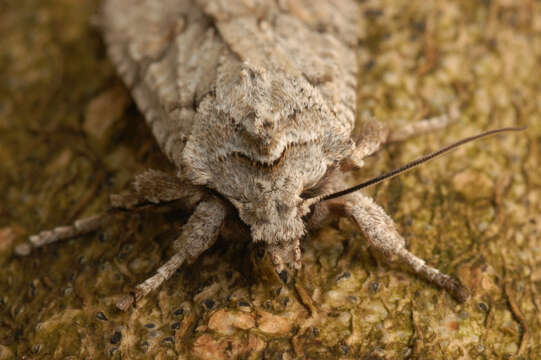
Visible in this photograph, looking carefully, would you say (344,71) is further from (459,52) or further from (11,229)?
(11,229)

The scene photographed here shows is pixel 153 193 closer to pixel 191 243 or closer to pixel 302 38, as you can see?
pixel 191 243

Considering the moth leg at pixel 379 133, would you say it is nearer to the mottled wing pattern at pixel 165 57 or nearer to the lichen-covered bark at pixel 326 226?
the lichen-covered bark at pixel 326 226

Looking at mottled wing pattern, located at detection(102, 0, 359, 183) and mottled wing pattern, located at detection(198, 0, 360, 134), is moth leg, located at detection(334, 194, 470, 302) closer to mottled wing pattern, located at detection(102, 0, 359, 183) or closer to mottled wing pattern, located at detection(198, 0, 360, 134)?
mottled wing pattern, located at detection(102, 0, 359, 183)

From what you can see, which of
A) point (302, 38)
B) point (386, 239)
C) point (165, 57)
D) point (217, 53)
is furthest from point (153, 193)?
point (302, 38)

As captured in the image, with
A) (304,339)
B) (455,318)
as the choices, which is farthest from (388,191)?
(304,339)

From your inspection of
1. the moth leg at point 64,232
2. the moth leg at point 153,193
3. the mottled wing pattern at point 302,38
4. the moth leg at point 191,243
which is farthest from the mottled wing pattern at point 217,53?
the moth leg at point 64,232

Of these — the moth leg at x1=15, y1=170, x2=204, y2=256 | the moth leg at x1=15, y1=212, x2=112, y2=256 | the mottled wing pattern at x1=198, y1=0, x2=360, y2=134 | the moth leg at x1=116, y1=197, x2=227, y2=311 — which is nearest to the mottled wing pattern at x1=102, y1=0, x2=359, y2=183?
the mottled wing pattern at x1=198, y1=0, x2=360, y2=134

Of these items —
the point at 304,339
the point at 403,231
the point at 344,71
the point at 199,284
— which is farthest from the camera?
the point at 344,71
